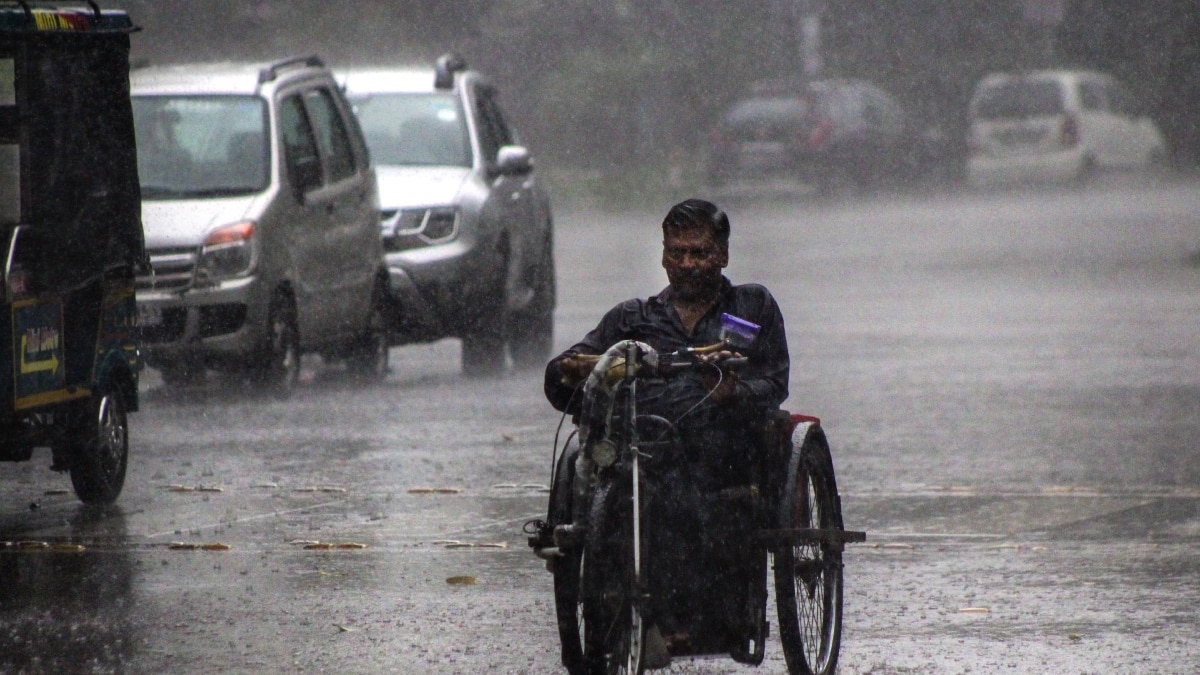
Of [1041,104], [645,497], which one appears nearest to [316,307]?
[645,497]

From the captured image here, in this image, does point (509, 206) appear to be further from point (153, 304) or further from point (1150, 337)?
point (1150, 337)

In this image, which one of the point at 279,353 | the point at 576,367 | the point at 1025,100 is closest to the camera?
the point at 576,367

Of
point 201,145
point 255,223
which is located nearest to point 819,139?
point 201,145

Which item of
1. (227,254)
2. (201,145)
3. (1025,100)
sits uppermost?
(201,145)

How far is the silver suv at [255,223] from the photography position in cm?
1407

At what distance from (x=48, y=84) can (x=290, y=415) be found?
372cm

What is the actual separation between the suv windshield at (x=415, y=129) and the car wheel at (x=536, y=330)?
112 cm

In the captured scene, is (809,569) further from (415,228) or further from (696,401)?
(415,228)

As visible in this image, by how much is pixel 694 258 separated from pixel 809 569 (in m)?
0.90

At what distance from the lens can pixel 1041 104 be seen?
133 ft

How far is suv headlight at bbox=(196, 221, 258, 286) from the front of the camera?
1409cm

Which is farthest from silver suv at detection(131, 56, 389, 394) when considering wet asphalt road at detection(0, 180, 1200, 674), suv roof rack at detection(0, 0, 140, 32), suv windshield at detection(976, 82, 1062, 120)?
suv windshield at detection(976, 82, 1062, 120)

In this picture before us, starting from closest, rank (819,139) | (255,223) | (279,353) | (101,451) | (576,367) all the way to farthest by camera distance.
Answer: (576,367) < (101,451) < (255,223) < (279,353) < (819,139)

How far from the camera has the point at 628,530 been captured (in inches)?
238
